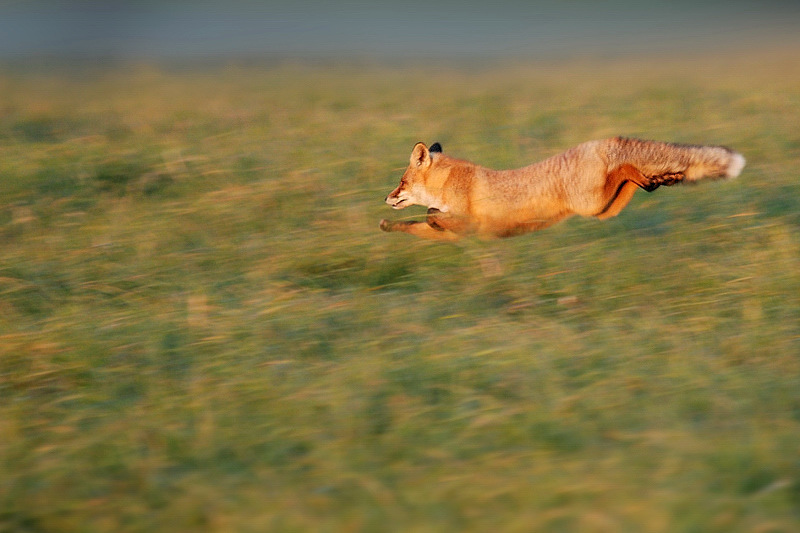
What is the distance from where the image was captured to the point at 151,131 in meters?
9.66

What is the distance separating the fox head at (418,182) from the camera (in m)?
6.55

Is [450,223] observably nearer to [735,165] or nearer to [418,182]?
[418,182]

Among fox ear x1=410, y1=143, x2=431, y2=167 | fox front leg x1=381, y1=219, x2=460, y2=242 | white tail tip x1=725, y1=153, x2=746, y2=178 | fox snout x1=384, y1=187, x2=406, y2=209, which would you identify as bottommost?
fox front leg x1=381, y1=219, x2=460, y2=242

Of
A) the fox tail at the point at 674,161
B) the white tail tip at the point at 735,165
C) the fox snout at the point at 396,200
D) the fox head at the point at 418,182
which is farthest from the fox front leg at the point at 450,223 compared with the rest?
the white tail tip at the point at 735,165

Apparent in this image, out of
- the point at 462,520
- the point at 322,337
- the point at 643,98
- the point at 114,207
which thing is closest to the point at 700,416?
the point at 462,520

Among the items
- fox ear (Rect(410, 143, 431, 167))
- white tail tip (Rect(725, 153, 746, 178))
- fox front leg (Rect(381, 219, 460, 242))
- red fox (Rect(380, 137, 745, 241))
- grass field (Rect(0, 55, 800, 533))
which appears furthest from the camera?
fox ear (Rect(410, 143, 431, 167))

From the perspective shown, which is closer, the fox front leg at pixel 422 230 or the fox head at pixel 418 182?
the fox front leg at pixel 422 230

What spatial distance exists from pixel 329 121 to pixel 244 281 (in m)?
4.72

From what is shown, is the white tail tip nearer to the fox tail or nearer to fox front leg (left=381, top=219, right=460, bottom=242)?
the fox tail

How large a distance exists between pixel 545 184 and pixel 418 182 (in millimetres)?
973

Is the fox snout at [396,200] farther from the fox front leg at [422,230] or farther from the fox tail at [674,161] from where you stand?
the fox tail at [674,161]

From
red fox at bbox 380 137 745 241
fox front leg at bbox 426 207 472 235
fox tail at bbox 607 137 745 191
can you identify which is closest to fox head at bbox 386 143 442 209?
red fox at bbox 380 137 745 241

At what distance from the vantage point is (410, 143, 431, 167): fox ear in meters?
6.54

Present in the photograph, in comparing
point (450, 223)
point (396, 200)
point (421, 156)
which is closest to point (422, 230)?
point (450, 223)
